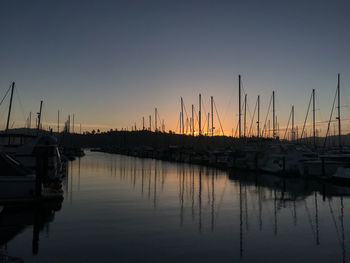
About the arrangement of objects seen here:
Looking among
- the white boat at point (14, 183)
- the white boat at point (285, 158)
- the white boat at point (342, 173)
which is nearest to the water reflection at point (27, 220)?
the white boat at point (14, 183)

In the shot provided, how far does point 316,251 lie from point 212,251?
4.10 meters

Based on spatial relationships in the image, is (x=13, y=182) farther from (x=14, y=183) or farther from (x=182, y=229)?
(x=182, y=229)

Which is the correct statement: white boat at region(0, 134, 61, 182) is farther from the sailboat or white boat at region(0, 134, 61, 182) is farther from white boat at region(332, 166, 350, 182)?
white boat at region(332, 166, 350, 182)

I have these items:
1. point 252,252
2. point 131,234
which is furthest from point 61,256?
Answer: point 252,252

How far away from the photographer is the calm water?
12.0 metres

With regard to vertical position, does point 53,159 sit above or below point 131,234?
above

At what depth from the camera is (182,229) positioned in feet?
51.5

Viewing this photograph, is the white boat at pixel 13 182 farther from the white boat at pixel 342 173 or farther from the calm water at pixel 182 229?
the white boat at pixel 342 173

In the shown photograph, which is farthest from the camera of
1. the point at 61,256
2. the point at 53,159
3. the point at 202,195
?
the point at 53,159

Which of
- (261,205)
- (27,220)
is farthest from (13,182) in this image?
(261,205)

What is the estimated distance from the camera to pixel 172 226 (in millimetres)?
16344

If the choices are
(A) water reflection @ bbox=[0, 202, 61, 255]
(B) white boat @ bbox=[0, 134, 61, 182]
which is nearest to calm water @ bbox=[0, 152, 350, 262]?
(A) water reflection @ bbox=[0, 202, 61, 255]

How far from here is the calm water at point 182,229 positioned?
12.0 m

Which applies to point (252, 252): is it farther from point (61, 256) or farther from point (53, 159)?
point (53, 159)
